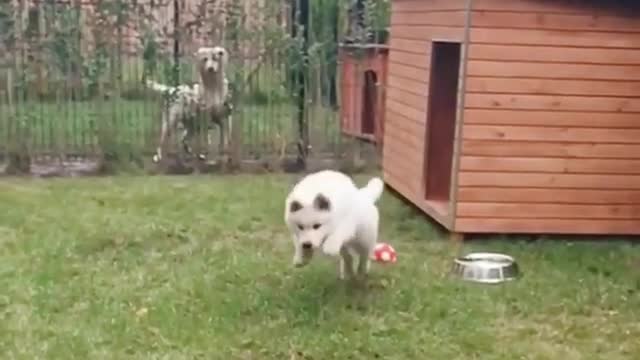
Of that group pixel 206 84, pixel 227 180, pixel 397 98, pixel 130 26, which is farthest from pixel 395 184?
pixel 130 26

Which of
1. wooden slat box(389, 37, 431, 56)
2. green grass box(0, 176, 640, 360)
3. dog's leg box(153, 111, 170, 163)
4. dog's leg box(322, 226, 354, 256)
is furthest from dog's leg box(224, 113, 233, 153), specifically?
dog's leg box(322, 226, 354, 256)

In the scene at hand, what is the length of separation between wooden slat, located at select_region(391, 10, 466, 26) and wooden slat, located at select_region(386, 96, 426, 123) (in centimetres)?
51

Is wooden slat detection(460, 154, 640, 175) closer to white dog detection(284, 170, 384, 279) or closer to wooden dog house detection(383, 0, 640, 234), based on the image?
wooden dog house detection(383, 0, 640, 234)

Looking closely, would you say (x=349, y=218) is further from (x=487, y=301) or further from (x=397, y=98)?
(x=397, y=98)

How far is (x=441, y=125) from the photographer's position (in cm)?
622

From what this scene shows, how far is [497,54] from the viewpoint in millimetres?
5363

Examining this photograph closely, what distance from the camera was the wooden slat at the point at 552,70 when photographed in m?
5.37

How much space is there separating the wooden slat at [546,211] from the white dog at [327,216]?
4.10 ft

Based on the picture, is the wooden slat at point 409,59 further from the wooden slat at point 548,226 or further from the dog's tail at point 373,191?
the dog's tail at point 373,191

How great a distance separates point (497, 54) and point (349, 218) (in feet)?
5.59

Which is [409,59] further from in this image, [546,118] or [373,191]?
[373,191]

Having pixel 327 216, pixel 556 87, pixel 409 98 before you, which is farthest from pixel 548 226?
pixel 327 216

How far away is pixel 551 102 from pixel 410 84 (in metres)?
1.23

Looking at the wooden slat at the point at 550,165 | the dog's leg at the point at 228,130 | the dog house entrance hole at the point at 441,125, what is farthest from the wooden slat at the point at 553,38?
the dog's leg at the point at 228,130
